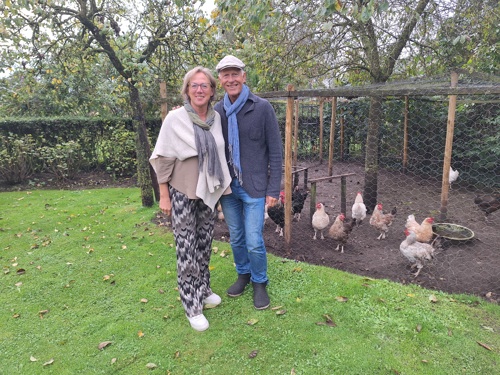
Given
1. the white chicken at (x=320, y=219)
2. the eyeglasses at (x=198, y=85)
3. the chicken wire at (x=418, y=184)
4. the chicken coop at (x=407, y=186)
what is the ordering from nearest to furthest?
the eyeglasses at (x=198, y=85) → the chicken coop at (x=407, y=186) → the chicken wire at (x=418, y=184) → the white chicken at (x=320, y=219)

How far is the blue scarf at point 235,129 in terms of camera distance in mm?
2494

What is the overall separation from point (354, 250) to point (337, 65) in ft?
11.0

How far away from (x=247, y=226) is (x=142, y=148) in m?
→ 3.60

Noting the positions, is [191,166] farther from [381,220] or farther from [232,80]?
[381,220]

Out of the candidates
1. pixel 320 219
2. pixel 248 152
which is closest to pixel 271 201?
pixel 248 152

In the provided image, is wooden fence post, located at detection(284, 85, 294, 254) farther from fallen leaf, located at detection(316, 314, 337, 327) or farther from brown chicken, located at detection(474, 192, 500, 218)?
brown chicken, located at detection(474, 192, 500, 218)

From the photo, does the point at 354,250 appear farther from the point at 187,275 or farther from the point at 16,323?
the point at 16,323

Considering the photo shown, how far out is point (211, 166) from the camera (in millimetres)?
2391

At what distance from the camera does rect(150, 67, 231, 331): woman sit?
2.37m

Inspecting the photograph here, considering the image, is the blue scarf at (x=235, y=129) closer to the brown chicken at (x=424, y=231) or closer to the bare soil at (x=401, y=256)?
the bare soil at (x=401, y=256)

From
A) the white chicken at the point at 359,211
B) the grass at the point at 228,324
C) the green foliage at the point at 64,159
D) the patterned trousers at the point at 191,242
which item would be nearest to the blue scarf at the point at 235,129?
the patterned trousers at the point at 191,242

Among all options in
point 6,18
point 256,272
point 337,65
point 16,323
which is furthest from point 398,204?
point 6,18

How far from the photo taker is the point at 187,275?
8.64ft

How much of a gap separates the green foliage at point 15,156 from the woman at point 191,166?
7508mm
